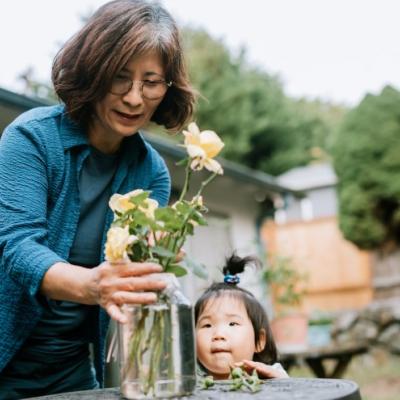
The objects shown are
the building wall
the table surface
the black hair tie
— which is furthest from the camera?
the building wall

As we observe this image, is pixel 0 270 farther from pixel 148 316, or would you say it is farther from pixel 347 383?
pixel 347 383

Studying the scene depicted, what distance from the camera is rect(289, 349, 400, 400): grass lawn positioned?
6766mm

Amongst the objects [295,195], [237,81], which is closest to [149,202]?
[295,195]

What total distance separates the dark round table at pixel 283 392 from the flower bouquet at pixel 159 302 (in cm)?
8

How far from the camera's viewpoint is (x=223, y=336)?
2.27m

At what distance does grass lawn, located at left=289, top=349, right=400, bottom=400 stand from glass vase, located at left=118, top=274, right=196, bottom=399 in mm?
5499

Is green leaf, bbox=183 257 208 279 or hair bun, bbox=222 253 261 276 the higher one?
hair bun, bbox=222 253 261 276

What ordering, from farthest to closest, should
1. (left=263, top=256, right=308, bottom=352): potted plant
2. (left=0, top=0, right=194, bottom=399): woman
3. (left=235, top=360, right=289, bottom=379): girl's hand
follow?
(left=263, top=256, right=308, bottom=352): potted plant < (left=235, top=360, right=289, bottom=379): girl's hand < (left=0, top=0, right=194, bottom=399): woman

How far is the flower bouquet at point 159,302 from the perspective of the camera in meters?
1.34

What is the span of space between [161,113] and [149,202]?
632 millimetres

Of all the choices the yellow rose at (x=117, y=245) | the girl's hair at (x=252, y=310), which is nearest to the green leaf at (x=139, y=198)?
the yellow rose at (x=117, y=245)

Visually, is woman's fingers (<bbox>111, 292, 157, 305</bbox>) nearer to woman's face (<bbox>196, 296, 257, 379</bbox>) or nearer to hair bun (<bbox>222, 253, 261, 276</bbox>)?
woman's face (<bbox>196, 296, 257, 379</bbox>)

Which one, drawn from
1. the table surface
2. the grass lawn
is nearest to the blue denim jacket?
the table surface

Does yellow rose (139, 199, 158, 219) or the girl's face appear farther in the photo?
the girl's face
